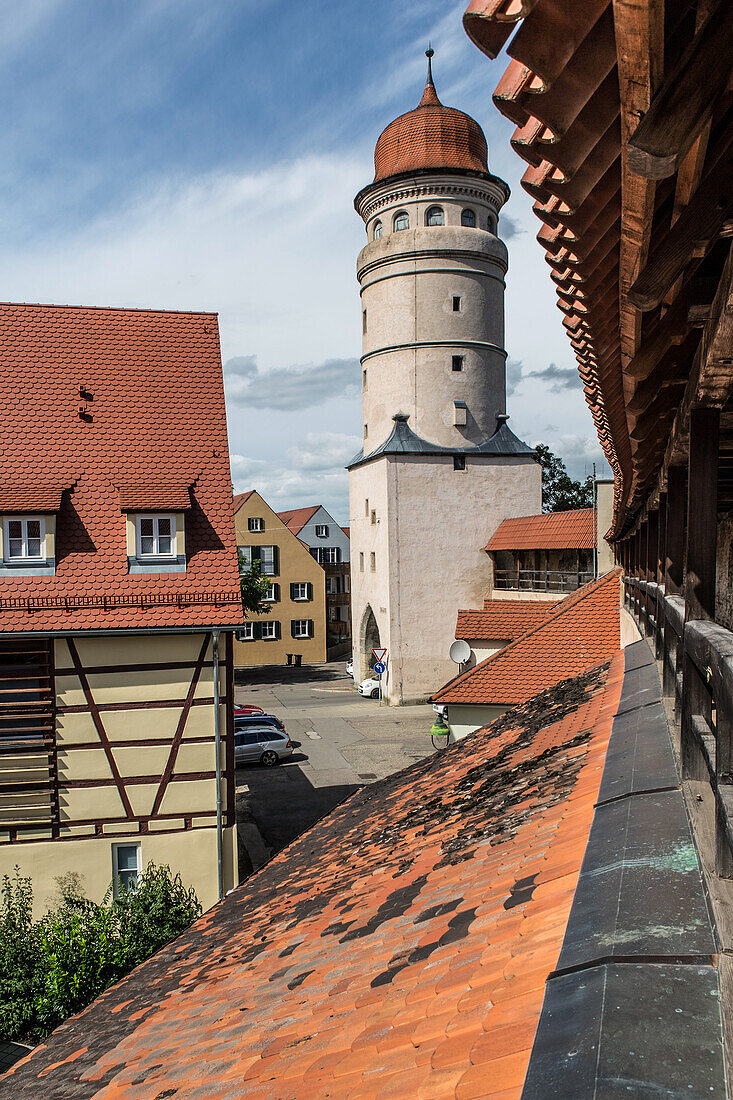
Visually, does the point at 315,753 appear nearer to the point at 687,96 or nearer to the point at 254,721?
the point at 254,721

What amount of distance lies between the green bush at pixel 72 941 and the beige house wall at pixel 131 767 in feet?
0.94

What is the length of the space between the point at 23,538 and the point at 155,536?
183 cm

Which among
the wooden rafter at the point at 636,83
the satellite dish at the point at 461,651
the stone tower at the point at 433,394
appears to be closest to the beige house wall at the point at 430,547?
the stone tower at the point at 433,394

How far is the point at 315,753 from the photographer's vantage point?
2456cm

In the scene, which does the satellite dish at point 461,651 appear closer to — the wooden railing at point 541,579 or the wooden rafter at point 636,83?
the wooden railing at point 541,579

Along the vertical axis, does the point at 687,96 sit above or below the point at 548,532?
below

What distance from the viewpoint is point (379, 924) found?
4.19 metres

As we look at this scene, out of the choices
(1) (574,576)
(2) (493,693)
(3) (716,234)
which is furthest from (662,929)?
(1) (574,576)

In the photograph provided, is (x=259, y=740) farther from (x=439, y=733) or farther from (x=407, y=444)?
(x=407, y=444)

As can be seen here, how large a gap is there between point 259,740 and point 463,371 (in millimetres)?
17372

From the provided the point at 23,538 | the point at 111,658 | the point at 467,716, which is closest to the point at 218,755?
the point at 111,658

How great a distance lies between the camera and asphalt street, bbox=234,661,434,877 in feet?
58.9

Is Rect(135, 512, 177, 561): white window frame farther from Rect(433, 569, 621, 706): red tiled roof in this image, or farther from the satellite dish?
the satellite dish

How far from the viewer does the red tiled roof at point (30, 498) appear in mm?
12242
